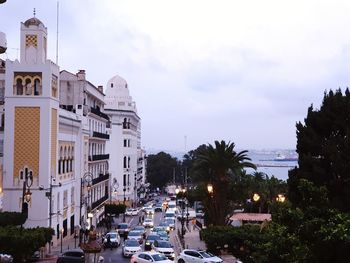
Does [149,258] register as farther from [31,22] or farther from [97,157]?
[97,157]

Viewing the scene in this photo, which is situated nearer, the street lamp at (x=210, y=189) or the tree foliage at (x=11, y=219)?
the tree foliage at (x=11, y=219)

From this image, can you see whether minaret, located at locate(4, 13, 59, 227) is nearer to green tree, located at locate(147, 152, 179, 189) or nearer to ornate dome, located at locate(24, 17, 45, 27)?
ornate dome, located at locate(24, 17, 45, 27)

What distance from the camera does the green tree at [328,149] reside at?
25.8m

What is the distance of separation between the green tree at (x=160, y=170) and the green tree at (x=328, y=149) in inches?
5060

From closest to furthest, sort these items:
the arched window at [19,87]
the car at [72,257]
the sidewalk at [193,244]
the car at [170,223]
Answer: the car at [72,257]
the sidewalk at [193,244]
the arched window at [19,87]
the car at [170,223]

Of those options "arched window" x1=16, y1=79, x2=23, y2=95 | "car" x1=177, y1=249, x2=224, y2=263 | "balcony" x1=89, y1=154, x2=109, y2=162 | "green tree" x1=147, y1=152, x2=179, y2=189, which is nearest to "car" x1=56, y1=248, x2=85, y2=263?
"car" x1=177, y1=249, x2=224, y2=263

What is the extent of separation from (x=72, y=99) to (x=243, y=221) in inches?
891

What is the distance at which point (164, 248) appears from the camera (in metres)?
40.5

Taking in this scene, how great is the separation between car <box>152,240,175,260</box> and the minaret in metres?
10.8

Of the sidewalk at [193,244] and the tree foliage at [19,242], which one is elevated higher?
the tree foliage at [19,242]

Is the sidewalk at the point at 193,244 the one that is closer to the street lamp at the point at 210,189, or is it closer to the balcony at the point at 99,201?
the street lamp at the point at 210,189

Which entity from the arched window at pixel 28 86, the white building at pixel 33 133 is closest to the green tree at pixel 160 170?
the white building at pixel 33 133

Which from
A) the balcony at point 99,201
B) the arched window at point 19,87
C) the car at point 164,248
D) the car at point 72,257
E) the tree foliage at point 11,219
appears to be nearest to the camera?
the car at point 72,257

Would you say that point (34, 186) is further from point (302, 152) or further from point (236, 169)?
point (302, 152)
